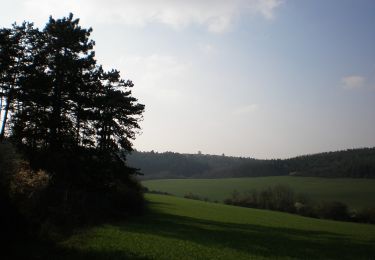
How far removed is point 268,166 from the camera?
142750 mm

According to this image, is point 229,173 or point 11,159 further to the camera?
point 229,173

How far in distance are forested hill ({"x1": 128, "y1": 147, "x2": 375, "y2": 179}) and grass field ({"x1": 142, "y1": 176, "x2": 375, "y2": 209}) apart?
8409 mm

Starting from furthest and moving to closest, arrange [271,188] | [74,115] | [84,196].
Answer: [271,188] < [74,115] < [84,196]

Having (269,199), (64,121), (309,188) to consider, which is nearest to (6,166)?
(64,121)

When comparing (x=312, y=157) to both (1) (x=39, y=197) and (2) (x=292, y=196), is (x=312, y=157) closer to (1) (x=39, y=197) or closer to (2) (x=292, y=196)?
(2) (x=292, y=196)

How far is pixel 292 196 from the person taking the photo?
85.8 m

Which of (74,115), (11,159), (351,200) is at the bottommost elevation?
(351,200)

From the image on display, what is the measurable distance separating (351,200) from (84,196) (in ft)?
225

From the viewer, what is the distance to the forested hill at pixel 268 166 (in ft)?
391

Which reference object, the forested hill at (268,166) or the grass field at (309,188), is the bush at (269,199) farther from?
the forested hill at (268,166)

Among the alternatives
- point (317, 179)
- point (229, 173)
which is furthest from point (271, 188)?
point (229, 173)

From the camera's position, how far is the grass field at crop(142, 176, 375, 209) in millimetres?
86375

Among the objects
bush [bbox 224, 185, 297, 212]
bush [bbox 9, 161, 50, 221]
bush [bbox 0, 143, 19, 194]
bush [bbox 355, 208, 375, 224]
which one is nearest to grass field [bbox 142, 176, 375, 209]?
bush [bbox 355, 208, 375, 224]

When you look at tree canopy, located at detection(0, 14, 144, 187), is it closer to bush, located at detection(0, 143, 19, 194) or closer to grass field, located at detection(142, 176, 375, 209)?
bush, located at detection(0, 143, 19, 194)
